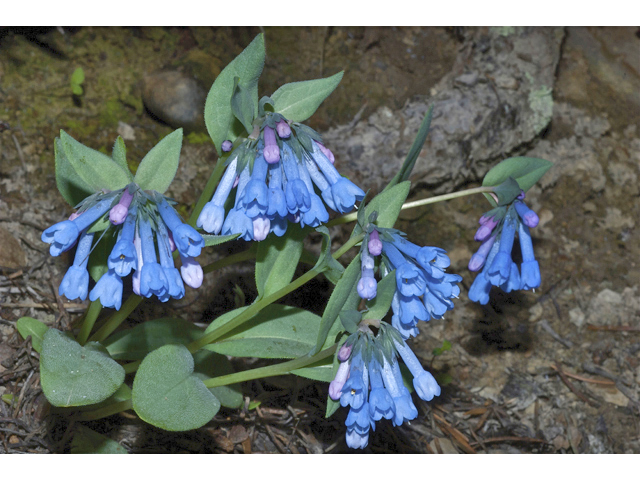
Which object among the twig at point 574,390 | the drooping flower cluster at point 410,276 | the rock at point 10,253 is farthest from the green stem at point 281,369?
the twig at point 574,390

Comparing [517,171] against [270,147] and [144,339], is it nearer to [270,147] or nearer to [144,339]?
[270,147]

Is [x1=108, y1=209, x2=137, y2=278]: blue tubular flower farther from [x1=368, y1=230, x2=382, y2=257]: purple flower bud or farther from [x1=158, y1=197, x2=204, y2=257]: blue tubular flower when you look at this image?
[x1=368, y1=230, x2=382, y2=257]: purple flower bud

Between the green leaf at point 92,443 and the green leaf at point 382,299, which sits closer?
the green leaf at point 382,299

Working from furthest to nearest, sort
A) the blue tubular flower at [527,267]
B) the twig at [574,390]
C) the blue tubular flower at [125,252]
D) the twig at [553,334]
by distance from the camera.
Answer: the twig at [553,334], the twig at [574,390], the blue tubular flower at [527,267], the blue tubular flower at [125,252]

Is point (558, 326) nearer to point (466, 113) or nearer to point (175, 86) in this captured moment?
point (466, 113)

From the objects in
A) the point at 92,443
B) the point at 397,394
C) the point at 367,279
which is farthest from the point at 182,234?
the point at 92,443

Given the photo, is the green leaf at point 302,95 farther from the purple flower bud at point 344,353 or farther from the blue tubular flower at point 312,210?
the purple flower bud at point 344,353
